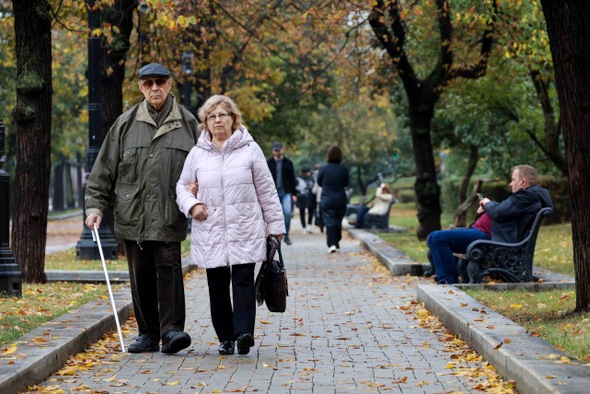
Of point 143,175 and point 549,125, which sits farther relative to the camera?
point 549,125

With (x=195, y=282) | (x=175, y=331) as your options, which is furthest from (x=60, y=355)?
(x=195, y=282)

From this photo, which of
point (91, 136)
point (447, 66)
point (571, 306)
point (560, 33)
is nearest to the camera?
point (560, 33)

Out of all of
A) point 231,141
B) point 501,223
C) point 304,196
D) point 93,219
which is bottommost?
point 501,223

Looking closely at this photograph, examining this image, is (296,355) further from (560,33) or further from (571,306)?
Result: (560,33)

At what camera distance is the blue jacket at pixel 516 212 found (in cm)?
902

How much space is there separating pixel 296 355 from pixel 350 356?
40cm

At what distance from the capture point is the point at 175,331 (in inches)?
241

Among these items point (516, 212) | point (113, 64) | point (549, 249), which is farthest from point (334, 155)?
point (516, 212)

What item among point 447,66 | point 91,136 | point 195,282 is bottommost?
point 195,282

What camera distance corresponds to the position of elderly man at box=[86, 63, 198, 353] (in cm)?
611

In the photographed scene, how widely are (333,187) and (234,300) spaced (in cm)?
928

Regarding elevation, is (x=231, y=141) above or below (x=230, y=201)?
above

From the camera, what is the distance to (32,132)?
9789mm

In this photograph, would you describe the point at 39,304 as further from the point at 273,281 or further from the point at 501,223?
the point at 501,223
